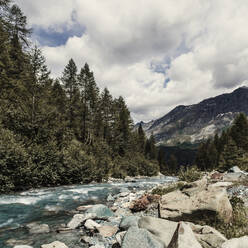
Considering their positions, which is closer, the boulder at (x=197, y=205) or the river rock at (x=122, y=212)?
the boulder at (x=197, y=205)

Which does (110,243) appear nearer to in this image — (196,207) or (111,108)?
(196,207)

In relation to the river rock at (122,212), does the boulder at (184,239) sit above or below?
above

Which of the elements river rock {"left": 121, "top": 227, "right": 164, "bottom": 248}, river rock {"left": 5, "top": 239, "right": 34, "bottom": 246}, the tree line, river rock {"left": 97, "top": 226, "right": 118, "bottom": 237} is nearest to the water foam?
river rock {"left": 5, "top": 239, "right": 34, "bottom": 246}

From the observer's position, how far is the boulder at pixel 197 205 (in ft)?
19.3

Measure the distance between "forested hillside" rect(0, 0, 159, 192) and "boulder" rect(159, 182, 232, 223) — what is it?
46.5 feet

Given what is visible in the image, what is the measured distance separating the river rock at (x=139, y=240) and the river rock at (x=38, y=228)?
4403mm

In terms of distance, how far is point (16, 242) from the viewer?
616 cm

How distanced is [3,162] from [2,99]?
12.7 meters

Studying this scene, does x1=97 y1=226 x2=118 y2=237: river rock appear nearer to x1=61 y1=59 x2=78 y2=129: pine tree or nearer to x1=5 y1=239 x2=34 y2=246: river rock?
x1=5 y1=239 x2=34 y2=246: river rock

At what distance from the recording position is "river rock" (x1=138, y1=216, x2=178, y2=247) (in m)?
4.96

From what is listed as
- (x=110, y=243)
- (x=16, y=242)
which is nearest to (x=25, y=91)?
(x=16, y=242)

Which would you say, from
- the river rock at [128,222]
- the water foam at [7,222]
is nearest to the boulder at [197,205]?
the river rock at [128,222]

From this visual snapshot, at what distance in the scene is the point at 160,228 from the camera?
5293 millimetres

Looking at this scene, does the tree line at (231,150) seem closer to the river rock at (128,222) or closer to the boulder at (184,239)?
the river rock at (128,222)
